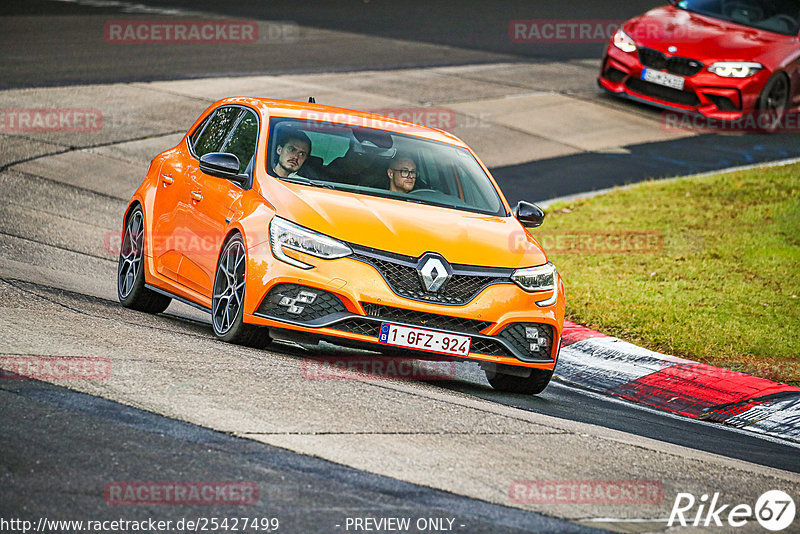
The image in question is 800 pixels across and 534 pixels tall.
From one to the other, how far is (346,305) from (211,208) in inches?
62.8

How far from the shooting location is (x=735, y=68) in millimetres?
19500

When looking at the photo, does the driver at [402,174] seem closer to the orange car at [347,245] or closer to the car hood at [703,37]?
the orange car at [347,245]

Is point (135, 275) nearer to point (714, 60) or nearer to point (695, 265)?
point (695, 265)

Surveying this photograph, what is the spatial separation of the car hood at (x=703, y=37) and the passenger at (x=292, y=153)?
1182 cm

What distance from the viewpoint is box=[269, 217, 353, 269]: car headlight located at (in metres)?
7.97

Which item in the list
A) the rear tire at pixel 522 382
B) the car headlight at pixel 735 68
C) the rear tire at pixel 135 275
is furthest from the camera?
the car headlight at pixel 735 68

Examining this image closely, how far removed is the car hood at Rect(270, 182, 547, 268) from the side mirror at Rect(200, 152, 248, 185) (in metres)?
0.39

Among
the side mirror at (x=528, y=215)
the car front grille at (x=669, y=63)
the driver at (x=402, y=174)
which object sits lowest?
the car front grille at (x=669, y=63)

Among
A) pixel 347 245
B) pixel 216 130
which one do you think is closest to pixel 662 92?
pixel 216 130

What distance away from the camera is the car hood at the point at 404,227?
319 inches

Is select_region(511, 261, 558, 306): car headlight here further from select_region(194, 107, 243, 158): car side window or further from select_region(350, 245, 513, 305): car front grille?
select_region(194, 107, 243, 158): car side window

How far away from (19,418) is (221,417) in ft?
3.24

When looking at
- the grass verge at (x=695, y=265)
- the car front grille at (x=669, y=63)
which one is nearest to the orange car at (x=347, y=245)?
the grass verge at (x=695, y=265)

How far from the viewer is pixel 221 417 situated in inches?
255
